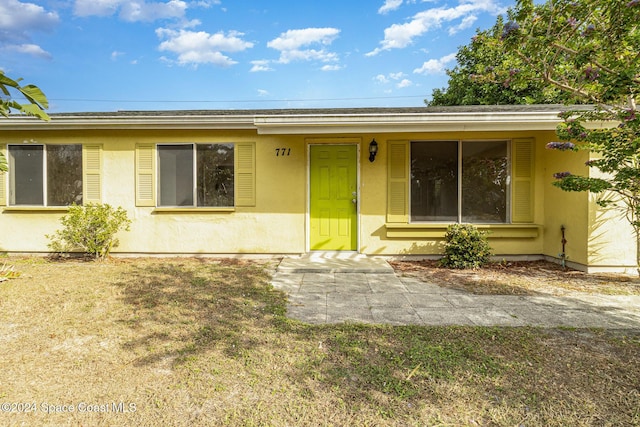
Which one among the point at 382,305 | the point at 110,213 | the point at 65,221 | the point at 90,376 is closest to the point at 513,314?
the point at 382,305

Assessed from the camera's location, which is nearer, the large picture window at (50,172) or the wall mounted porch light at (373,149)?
the wall mounted porch light at (373,149)

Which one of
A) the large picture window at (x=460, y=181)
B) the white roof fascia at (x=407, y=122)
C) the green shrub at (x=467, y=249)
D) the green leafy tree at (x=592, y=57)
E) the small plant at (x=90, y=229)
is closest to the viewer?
the green leafy tree at (x=592, y=57)

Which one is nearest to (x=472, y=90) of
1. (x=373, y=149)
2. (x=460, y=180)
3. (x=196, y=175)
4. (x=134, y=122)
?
(x=460, y=180)

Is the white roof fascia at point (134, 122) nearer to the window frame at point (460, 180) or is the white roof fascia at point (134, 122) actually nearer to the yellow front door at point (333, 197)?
the yellow front door at point (333, 197)

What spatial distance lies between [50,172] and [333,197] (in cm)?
559

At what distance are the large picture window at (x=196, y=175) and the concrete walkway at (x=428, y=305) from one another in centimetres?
232

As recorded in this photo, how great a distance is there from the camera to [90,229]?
18.1 feet

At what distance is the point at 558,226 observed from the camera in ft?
17.8

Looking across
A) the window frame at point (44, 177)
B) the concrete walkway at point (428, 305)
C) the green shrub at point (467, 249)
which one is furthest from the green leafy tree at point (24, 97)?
the green shrub at point (467, 249)

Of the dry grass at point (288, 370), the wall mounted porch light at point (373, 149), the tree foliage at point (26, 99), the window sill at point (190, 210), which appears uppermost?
the wall mounted porch light at point (373, 149)

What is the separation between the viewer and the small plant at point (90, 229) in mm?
5453

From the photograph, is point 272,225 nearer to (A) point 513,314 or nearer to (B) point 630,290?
(A) point 513,314

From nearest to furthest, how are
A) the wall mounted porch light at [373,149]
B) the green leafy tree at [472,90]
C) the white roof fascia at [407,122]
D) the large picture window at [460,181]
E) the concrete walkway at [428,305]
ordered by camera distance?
1. the concrete walkway at [428,305]
2. the white roof fascia at [407,122]
3. the wall mounted porch light at [373,149]
4. the large picture window at [460,181]
5. the green leafy tree at [472,90]

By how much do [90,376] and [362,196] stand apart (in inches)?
188
